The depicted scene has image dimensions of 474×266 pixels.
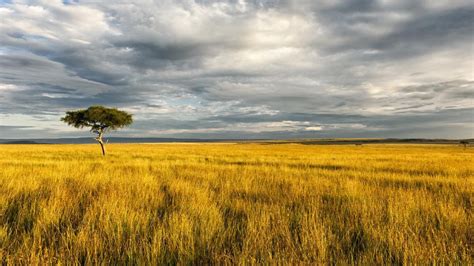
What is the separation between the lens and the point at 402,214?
18.9ft

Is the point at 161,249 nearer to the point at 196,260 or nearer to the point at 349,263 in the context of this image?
the point at 196,260

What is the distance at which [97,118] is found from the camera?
38906 mm

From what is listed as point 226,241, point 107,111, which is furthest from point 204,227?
point 107,111

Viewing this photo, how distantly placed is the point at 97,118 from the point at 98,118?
133 millimetres

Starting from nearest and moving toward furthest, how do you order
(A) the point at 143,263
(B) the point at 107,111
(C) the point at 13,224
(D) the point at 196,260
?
(A) the point at 143,263 < (D) the point at 196,260 < (C) the point at 13,224 < (B) the point at 107,111

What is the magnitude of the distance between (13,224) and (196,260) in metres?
3.82

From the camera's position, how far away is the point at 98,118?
3891 cm

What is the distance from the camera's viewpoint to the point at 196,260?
3.70 m

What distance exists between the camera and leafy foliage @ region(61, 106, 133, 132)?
38.8m

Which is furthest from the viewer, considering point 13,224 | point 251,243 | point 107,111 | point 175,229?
point 107,111

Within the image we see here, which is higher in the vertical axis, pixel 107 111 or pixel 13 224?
pixel 107 111

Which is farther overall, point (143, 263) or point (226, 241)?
point (226, 241)

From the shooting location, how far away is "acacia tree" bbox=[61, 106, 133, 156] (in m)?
38.8

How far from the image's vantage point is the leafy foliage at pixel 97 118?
38781mm
